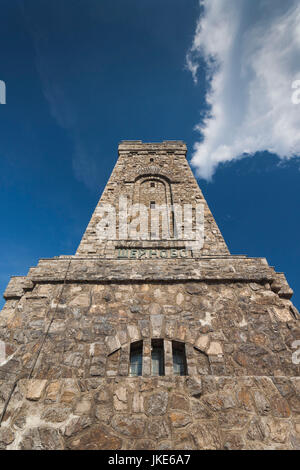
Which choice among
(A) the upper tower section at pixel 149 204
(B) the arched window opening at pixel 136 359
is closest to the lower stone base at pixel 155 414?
(B) the arched window opening at pixel 136 359

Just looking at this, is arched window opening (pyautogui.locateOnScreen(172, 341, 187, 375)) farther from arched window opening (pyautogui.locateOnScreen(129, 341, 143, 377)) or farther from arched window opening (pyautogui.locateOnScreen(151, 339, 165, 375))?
arched window opening (pyautogui.locateOnScreen(129, 341, 143, 377))

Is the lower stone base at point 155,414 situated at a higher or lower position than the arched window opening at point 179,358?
lower

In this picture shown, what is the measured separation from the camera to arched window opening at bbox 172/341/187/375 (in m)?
4.71

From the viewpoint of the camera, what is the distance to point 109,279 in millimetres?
5855

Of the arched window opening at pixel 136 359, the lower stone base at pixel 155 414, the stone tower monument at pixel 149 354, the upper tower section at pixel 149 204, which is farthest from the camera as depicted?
the upper tower section at pixel 149 204

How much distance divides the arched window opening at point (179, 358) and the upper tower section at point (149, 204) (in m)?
2.65

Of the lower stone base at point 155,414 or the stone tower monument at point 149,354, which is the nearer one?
the lower stone base at point 155,414

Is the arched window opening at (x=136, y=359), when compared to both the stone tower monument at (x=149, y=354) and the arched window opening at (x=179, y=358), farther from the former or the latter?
the arched window opening at (x=179, y=358)

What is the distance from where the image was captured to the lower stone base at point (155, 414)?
3672 millimetres

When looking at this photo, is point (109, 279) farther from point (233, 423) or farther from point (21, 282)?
point (233, 423)

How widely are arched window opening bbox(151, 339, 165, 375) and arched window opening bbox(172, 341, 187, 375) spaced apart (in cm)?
26

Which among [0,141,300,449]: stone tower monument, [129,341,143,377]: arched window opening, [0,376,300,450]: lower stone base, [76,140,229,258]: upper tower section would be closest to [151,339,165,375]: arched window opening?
[0,141,300,449]: stone tower monument
